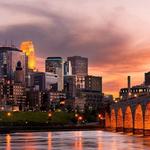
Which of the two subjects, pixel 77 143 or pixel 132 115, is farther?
pixel 132 115

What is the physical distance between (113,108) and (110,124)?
37.5 feet

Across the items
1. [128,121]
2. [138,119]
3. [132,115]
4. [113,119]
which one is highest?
[132,115]

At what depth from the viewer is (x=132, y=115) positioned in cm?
14700

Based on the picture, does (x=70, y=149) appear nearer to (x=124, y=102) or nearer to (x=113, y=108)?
(x=124, y=102)

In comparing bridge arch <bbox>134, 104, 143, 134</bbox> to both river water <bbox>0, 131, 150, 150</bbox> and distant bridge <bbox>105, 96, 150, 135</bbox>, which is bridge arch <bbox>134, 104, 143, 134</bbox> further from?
river water <bbox>0, 131, 150, 150</bbox>

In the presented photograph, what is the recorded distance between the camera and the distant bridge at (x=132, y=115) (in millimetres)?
130413

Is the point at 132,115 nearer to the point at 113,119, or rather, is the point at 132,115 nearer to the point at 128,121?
the point at 128,121

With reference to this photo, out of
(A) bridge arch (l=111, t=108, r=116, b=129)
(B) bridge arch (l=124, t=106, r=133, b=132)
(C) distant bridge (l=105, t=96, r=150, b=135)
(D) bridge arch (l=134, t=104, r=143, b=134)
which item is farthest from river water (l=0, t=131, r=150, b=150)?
(A) bridge arch (l=111, t=108, r=116, b=129)

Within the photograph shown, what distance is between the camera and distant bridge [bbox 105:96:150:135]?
13041cm

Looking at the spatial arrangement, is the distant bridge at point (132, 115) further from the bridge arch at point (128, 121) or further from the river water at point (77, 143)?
the river water at point (77, 143)

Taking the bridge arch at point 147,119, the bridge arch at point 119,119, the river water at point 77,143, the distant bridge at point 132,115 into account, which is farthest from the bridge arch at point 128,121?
the river water at point 77,143

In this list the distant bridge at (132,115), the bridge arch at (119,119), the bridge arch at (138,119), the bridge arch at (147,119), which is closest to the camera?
the bridge arch at (147,119)

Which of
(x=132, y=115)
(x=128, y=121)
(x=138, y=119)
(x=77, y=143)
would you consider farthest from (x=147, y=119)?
(x=77, y=143)

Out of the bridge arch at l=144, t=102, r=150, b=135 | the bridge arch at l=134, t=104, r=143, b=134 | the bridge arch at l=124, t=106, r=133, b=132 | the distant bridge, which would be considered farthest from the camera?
the bridge arch at l=124, t=106, r=133, b=132
